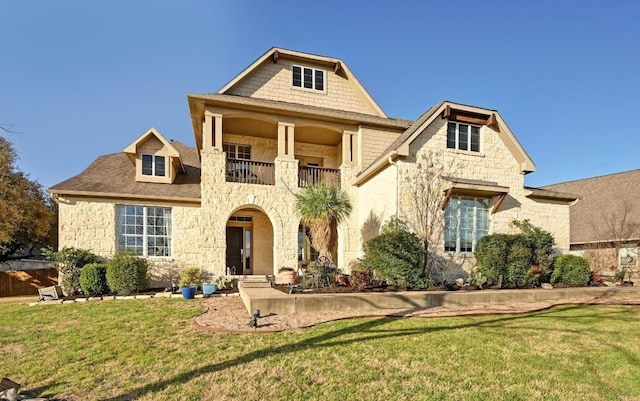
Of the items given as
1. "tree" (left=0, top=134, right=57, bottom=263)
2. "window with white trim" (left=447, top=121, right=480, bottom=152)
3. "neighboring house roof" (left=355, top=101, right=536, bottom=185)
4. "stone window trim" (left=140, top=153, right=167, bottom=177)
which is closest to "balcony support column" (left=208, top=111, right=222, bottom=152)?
"stone window trim" (left=140, top=153, right=167, bottom=177)

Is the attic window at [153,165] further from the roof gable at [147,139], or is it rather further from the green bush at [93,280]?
the green bush at [93,280]

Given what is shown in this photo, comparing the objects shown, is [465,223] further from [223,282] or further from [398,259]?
[223,282]

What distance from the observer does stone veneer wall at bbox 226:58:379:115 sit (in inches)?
629

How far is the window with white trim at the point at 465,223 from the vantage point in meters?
13.5

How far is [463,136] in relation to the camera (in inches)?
555

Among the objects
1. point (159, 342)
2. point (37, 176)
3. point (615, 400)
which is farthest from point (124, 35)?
point (615, 400)

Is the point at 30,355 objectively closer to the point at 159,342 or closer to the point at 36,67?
the point at 159,342

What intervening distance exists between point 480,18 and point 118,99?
55.8 feet

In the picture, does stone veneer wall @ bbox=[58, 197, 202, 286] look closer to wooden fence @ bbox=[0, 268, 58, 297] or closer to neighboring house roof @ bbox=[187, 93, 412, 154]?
neighboring house roof @ bbox=[187, 93, 412, 154]

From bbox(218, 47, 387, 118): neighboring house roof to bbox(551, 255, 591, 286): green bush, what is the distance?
10.0 meters

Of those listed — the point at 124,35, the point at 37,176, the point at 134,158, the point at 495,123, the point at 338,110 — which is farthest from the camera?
the point at 37,176

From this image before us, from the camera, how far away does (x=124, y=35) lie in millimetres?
12992

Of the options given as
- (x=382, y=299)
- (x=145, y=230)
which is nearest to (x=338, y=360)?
(x=382, y=299)

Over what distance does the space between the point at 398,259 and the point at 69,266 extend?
12.2 metres
